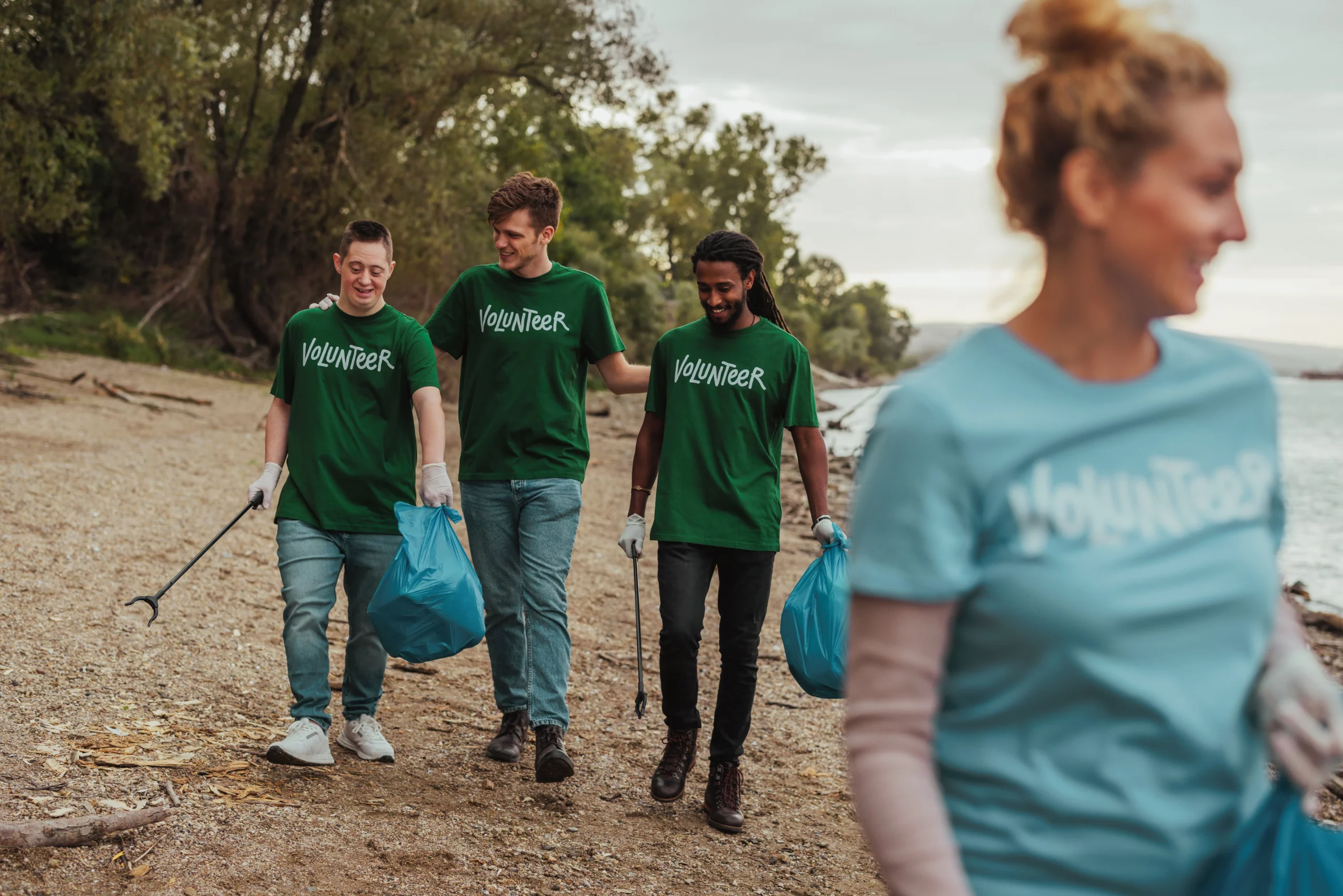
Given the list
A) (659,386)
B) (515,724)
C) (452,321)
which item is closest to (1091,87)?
(659,386)

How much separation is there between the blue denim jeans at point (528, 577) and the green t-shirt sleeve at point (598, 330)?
0.55m

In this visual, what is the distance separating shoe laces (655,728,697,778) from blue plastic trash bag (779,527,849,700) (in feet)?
2.31

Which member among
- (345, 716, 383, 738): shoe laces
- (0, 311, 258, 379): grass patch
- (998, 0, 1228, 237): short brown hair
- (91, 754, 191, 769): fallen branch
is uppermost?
(998, 0, 1228, 237): short brown hair

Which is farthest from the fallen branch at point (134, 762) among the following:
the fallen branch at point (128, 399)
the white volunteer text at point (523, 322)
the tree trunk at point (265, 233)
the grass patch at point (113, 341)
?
the tree trunk at point (265, 233)

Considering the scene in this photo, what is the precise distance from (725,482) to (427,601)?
113cm

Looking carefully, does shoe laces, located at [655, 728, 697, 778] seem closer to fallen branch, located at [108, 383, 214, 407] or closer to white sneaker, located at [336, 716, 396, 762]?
white sneaker, located at [336, 716, 396, 762]

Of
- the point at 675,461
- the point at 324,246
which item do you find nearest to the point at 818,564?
the point at 675,461

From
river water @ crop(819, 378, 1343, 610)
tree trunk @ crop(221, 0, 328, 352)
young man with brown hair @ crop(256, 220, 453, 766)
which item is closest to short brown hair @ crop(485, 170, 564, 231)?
young man with brown hair @ crop(256, 220, 453, 766)

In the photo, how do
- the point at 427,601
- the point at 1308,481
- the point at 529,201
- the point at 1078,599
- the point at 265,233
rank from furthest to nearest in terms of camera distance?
the point at 1308,481, the point at 265,233, the point at 529,201, the point at 427,601, the point at 1078,599

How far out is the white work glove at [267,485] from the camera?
479 cm

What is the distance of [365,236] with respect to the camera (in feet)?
15.6

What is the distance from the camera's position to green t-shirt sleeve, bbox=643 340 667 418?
15.8 feet

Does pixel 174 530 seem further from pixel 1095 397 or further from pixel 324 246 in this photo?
pixel 324 246

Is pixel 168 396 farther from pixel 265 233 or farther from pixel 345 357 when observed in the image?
pixel 345 357
